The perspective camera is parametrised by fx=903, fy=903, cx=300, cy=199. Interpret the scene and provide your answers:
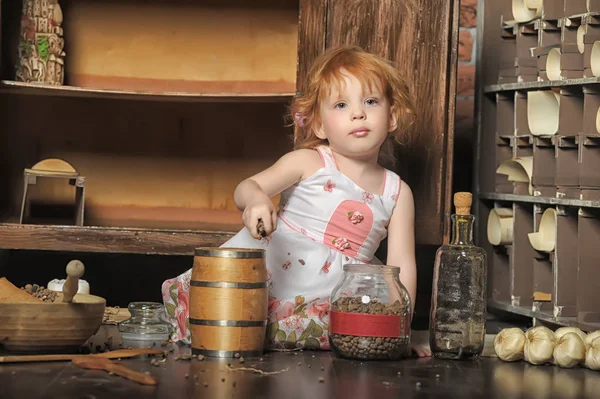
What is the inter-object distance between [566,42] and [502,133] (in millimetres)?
413

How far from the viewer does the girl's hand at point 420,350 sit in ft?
6.51

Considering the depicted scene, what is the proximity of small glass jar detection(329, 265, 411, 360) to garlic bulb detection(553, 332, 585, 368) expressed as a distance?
0.32 m

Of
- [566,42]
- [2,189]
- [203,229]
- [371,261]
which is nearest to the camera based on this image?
[371,261]

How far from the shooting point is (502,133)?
9.02 ft

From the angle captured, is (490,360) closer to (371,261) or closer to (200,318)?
(371,261)

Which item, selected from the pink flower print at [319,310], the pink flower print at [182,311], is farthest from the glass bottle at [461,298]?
the pink flower print at [182,311]

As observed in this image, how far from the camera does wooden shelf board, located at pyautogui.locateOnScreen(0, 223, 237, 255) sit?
97.0 inches

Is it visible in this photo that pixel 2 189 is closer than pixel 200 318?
No

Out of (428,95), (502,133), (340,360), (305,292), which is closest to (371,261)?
(305,292)

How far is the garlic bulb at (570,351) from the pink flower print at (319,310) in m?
0.50

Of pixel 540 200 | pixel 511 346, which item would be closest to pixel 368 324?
pixel 511 346

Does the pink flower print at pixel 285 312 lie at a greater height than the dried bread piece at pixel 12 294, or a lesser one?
lesser

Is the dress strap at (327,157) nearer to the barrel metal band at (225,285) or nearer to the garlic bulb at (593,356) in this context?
the barrel metal band at (225,285)

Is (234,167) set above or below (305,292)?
above
